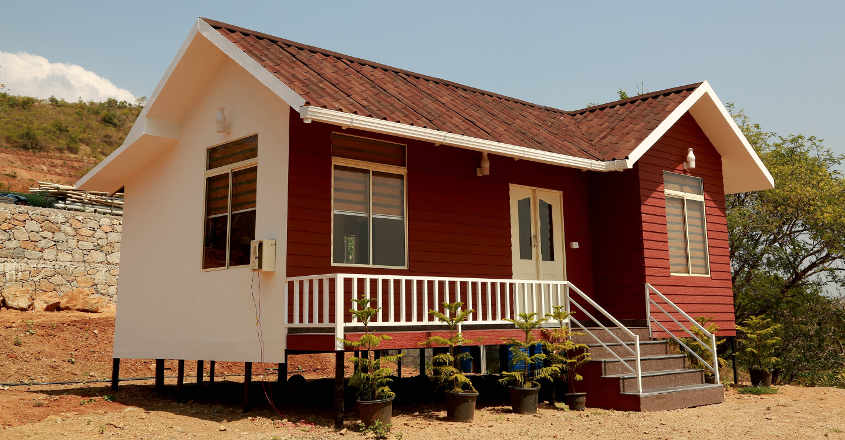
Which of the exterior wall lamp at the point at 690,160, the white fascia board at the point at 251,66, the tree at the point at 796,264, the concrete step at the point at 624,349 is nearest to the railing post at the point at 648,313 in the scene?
the concrete step at the point at 624,349

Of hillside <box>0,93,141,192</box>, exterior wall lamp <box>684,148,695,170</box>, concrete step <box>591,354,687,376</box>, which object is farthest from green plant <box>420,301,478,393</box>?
hillside <box>0,93,141,192</box>

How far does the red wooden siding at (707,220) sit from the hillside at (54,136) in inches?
1147

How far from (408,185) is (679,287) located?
220 inches

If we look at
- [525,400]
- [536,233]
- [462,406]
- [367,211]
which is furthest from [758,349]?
[367,211]

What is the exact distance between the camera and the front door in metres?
12.0

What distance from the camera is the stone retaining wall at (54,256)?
18.5 metres

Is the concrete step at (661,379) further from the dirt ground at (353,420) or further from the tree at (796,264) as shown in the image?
the tree at (796,264)

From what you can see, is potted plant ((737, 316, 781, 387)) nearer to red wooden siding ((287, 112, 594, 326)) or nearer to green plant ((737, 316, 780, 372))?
green plant ((737, 316, 780, 372))

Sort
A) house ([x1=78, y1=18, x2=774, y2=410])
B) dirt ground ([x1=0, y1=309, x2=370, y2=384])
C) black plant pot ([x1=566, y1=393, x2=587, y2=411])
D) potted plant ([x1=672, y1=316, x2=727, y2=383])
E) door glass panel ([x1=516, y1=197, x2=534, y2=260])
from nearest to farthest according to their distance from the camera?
house ([x1=78, y1=18, x2=774, y2=410]) → black plant pot ([x1=566, y1=393, x2=587, y2=411]) → potted plant ([x1=672, y1=316, x2=727, y2=383]) → door glass panel ([x1=516, y1=197, x2=534, y2=260]) → dirt ground ([x1=0, y1=309, x2=370, y2=384])

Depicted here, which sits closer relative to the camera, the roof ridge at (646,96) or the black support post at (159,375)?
the black support post at (159,375)

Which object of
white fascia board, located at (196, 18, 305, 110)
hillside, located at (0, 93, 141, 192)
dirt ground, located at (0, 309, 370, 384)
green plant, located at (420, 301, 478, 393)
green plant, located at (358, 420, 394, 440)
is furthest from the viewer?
hillside, located at (0, 93, 141, 192)

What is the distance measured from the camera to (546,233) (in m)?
12.5

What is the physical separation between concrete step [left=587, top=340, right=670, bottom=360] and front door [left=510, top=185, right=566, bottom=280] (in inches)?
68.2

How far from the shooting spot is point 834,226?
65.8 feet
